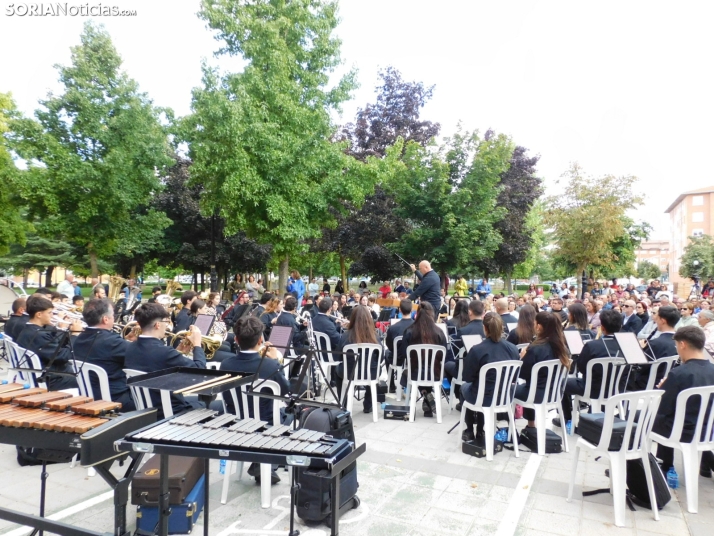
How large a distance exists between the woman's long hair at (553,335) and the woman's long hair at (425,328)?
1.58 metres

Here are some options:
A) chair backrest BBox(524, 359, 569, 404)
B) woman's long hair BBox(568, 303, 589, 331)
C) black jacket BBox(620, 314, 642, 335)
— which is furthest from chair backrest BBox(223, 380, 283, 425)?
black jacket BBox(620, 314, 642, 335)

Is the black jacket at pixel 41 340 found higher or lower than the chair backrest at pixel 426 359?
higher

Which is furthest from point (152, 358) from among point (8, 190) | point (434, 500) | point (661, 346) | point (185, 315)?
point (8, 190)

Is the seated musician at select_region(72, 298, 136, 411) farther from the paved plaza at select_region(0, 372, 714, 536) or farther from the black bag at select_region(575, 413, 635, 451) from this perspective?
the black bag at select_region(575, 413, 635, 451)

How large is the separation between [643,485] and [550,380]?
144 cm

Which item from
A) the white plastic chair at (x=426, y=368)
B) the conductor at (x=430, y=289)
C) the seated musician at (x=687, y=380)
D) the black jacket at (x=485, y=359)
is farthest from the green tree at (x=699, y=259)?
the seated musician at (x=687, y=380)

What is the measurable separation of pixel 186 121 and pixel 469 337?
15.5m

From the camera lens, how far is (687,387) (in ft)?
13.6

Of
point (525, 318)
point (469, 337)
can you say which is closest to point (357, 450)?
point (469, 337)

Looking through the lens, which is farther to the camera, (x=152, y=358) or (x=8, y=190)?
(x=8, y=190)

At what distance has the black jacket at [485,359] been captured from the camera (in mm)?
5332

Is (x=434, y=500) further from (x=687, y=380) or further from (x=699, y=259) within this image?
(x=699, y=259)

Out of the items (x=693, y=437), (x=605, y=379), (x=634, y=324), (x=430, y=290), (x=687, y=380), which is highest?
(x=430, y=290)

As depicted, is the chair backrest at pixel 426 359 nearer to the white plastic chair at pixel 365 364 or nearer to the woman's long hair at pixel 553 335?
the white plastic chair at pixel 365 364
